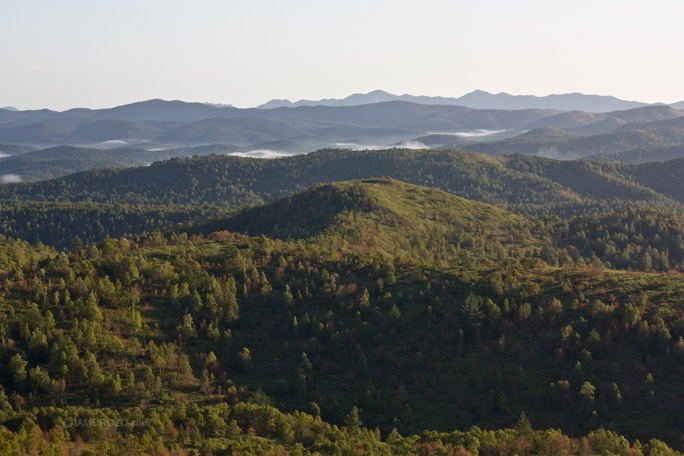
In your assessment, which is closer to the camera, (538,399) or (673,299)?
(538,399)

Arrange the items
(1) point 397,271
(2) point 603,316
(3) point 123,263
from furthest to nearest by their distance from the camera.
→ (1) point 397,271
(3) point 123,263
(2) point 603,316

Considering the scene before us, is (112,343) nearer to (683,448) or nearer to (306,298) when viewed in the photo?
(306,298)

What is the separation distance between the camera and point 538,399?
4267 inches

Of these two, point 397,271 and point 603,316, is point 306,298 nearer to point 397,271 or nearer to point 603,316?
point 397,271

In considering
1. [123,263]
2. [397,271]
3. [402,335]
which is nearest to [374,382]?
[402,335]

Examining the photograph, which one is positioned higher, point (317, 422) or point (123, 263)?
point (123, 263)

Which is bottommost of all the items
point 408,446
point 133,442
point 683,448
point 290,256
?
point 683,448

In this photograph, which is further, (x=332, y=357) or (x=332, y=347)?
(x=332, y=347)

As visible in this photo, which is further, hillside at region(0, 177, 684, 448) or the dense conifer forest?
hillside at region(0, 177, 684, 448)

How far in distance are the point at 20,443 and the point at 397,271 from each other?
312ft

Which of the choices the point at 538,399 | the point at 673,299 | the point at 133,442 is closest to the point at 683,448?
the point at 538,399

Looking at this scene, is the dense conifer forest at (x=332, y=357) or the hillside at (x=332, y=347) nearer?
the dense conifer forest at (x=332, y=357)

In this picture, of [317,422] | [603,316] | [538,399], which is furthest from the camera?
[603,316]

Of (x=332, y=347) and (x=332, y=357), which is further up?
(x=332, y=347)
